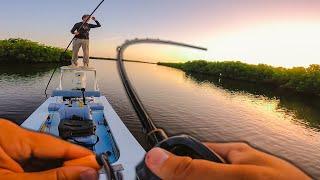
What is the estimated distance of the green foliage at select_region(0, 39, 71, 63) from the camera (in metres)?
151

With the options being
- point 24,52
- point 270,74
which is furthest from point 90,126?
point 24,52

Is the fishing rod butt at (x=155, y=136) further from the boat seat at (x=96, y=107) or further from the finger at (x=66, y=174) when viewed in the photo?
the boat seat at (x=96, y=107)

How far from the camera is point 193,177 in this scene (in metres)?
0.89

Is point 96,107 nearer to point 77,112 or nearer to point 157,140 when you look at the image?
point 77,112

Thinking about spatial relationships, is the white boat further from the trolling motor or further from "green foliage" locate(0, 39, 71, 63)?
"green foliage" locate(0, 39, 71, 63)

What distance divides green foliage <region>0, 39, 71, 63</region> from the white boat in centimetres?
14052

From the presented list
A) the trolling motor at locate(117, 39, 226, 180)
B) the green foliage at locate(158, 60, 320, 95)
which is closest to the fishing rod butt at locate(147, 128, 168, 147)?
the trolling motor at locate(117, 39, 226, 180)

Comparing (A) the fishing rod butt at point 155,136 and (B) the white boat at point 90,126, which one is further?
(B) the white boat at point 90,126

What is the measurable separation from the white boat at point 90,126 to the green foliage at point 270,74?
72.3 m

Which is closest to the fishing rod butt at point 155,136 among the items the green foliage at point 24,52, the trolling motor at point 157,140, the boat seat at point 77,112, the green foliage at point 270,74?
the trolling motor at point 157,140

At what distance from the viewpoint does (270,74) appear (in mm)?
140125

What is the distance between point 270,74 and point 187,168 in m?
146

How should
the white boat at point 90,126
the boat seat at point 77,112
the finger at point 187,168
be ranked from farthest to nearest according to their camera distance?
the boat seat at point 77,112, the white boat at point 90,126, the finger at point 187,168

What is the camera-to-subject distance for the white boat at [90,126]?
10.5 meters
